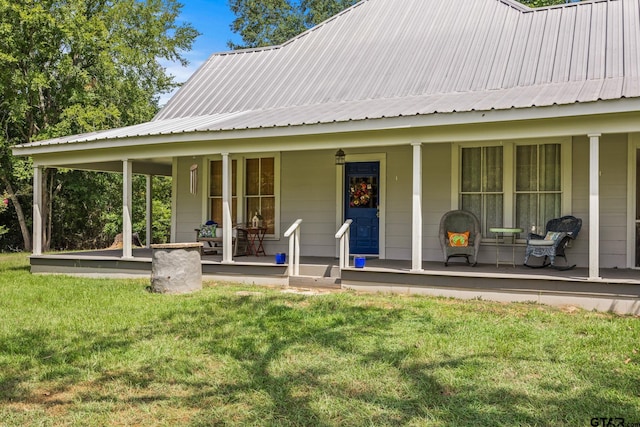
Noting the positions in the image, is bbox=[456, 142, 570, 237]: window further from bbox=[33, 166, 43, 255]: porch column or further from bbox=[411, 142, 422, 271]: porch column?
bbox=[33, 166, 43, 255]: porch column

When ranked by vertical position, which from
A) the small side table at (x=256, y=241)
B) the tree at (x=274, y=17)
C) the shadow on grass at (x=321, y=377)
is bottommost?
the shadow on grass at (x=321, y=377)

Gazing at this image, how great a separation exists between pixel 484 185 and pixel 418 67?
10.0 ft

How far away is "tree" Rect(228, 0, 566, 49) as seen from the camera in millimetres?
29297

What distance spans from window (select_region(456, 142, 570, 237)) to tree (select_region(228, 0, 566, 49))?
870 inches

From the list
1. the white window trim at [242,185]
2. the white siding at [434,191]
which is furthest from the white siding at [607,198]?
the white window trim at [242,185]

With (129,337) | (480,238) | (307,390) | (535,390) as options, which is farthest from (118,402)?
(480,238)

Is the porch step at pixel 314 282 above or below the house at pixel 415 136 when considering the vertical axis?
below

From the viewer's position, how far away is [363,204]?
993 centimetres

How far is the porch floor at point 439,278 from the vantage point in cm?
659

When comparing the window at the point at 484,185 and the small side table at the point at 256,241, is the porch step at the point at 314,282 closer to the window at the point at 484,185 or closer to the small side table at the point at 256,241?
the small side table at the point at 256,241

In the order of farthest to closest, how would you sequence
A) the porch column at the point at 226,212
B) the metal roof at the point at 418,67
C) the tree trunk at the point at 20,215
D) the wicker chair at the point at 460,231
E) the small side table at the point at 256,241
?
the tree trunk at the point at 20,215 < the small side table at the point at 256,241 < the porch column at the point at 226,212 < the metal roof at the point at 418,67 < the wicker chair at the point at 460,231

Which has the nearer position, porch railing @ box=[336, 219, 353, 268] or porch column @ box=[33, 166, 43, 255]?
porch railing @ box=[336, 219, 353, 268]

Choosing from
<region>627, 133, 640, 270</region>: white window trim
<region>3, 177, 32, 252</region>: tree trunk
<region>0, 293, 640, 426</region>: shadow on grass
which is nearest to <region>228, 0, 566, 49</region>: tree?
<region>3, 177, 32, 252</region>: tree trunk

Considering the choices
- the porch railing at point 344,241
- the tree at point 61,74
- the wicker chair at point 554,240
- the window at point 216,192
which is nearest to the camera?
the wicker chair at point 554,240
